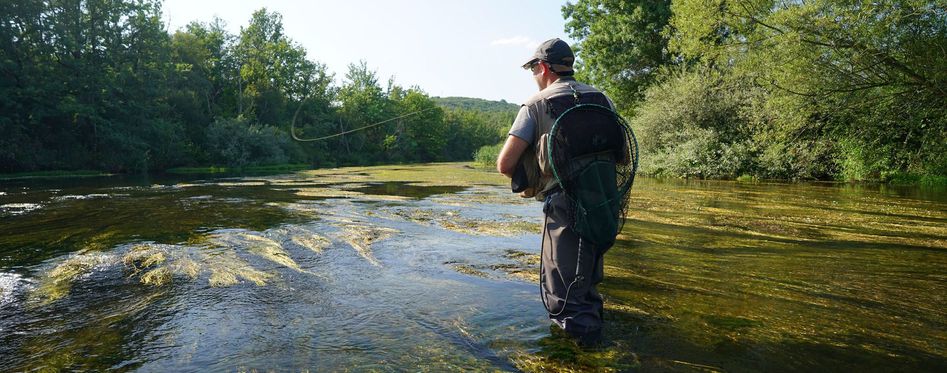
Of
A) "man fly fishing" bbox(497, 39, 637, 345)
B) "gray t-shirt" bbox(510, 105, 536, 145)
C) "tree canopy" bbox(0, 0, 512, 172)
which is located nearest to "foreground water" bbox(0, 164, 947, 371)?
"man fly fishing" bbox(497, 39, 637, 345)

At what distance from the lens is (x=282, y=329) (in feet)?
12.9

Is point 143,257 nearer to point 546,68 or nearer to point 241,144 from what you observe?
point 546,68

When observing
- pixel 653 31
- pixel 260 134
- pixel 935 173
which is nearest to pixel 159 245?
pixel 935 173

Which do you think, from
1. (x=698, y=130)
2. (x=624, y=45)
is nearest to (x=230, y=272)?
(x=698, y=130)

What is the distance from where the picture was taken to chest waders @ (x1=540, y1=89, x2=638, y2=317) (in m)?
3.54

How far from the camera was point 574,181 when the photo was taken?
11.8 ft

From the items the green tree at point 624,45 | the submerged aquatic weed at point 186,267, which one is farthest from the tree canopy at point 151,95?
the submerged aquatic weed at point 186,267

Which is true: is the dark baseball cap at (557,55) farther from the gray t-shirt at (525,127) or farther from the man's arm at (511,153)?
the man's arm at (511,153)

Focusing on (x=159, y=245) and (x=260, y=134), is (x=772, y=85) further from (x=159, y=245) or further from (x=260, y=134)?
(x=260, y=134)

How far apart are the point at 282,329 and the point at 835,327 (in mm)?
4177

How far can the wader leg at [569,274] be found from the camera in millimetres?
3584

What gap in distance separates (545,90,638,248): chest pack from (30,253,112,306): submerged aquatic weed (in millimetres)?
4688

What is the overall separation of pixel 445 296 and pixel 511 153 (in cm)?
178

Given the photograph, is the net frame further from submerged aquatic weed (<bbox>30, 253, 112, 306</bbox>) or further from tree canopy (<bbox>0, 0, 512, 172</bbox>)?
tree canopy (<bbox>0, 0, 512, 172</bbox>)
